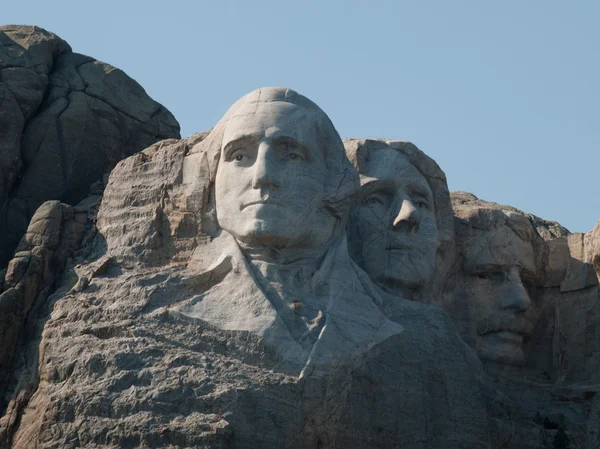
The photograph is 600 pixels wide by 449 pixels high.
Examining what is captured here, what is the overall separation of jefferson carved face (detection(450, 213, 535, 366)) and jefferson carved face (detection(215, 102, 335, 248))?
131 inches

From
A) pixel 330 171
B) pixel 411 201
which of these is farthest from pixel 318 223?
pixel 411 201

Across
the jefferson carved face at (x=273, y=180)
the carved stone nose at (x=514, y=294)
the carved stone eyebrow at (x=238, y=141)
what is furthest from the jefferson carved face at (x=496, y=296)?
the carved stone eyebrow at (x=238, y=141)

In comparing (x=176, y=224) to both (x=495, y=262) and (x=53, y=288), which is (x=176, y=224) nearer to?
(x=53, y=288)

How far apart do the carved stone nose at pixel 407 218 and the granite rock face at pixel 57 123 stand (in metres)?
4.13

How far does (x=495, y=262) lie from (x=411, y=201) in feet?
5.73

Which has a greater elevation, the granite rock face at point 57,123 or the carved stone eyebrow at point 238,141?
the granite rock face at point 57,123

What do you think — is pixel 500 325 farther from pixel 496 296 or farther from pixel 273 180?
pixel 273 180

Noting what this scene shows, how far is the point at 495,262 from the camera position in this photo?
26.3 m

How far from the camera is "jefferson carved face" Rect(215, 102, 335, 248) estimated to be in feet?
75.4

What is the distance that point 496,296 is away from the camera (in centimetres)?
2620

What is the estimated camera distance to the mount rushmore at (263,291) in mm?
21953

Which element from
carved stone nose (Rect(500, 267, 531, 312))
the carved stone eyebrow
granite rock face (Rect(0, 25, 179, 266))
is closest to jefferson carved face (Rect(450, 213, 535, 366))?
carved stone nose (Rect(500, 267, 531, 312))

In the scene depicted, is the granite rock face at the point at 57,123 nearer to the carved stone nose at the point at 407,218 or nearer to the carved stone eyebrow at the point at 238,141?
the carved stone eyebrow at the point at 238,141

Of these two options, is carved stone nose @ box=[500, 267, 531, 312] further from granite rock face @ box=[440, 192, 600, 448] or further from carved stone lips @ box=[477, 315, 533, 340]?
carved stone lips @ box=[477, 315, 533, 340]
